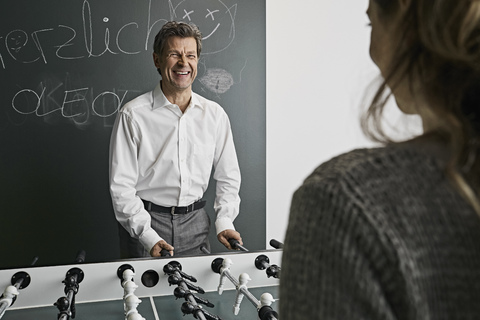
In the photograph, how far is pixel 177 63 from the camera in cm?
277

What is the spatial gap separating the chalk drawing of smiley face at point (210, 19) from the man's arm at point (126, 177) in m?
0.61

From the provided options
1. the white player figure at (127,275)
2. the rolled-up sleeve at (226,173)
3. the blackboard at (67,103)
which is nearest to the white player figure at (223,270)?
the white player figure at (127,275)

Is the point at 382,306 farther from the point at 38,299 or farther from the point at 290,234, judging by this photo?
the point at 38,299

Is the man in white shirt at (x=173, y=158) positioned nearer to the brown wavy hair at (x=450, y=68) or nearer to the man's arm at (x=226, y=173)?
the man's arm at (x=226, y=173)

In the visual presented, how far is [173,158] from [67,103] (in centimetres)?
60

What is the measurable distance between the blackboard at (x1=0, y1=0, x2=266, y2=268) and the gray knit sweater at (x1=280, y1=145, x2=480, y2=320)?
2.44 meters

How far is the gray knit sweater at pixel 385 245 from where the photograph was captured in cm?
39

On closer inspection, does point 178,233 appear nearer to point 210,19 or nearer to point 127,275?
point 127,275

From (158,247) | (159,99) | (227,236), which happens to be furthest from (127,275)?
(159,99)

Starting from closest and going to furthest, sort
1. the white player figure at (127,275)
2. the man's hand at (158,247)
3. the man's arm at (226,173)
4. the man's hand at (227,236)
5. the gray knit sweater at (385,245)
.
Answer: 1. the gray knit sweater at (385,245)
2. the white player figure at (127,275)
3. the man's hand at (158,247)
4. the man's hand at (227,236)
5. the man's arm at (226,173)

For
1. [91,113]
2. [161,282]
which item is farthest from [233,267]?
[91,113]

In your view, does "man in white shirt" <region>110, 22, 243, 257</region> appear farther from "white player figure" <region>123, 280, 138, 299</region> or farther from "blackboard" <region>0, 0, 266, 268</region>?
"white player figure" <region>123, 280, 138, 299</region>

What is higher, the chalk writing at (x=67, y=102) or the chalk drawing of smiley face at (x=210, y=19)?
the chalk drawing of smiley face at (x=210, y=19)

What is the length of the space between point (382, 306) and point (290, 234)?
0.09 meters
